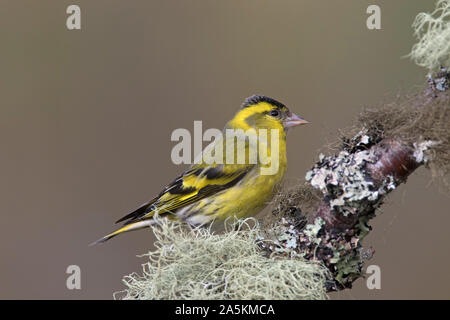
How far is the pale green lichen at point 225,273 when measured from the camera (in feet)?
8.14

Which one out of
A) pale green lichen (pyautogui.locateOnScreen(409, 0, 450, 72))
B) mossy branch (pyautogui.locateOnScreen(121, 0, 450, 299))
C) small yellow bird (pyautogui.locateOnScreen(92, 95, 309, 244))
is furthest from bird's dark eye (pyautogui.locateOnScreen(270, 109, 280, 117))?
pale green lichen (pyautogui.locateOnScreen(409, 0, 450, 72))

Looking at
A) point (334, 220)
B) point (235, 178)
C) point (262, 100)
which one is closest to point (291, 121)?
point (262, 100)

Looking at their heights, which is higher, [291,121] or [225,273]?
[291,121]

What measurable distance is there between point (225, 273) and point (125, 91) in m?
4.38

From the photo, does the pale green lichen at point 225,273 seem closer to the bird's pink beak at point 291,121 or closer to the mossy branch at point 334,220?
the mossy branch at point 334,220

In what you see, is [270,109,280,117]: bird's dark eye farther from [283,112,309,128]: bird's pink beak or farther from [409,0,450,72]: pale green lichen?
[409,0,450,72]: pale green lichen

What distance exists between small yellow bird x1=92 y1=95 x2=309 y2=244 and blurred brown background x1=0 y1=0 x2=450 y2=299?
1602 millimetres

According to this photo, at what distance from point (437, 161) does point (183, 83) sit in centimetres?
458

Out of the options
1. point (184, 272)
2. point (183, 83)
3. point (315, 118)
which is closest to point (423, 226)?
point (315, 118)

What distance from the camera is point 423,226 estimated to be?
5.61 meters

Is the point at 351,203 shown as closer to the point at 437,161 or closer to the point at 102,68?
the point at 437,161

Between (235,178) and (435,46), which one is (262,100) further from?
(435,46)

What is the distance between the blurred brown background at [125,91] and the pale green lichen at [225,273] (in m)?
3.19

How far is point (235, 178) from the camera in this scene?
3936mm
